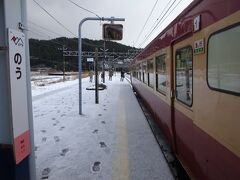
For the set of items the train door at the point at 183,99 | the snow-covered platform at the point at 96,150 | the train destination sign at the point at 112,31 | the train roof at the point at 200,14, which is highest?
the train destination sign at the point at 112,31

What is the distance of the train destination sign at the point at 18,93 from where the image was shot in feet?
8.12

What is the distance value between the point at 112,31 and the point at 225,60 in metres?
6.98

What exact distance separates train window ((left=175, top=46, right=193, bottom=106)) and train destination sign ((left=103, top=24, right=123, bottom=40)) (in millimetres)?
4830

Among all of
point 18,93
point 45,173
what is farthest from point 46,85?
point 18,93

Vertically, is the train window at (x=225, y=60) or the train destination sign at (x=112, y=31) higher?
the train destination sign at (x=112, y=31)

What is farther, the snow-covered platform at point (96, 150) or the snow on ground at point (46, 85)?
the snow on ground at point (46, 85)

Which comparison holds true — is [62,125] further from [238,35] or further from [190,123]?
[238,35]

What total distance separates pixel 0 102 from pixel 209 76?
1.97 m

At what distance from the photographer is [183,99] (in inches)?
173

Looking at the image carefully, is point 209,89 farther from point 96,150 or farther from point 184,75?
point 96,150

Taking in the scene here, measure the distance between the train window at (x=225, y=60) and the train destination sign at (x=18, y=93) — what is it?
A: 1.73 metres

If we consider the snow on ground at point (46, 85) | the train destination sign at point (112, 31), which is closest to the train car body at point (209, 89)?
the train destination sign at point (112, 31)

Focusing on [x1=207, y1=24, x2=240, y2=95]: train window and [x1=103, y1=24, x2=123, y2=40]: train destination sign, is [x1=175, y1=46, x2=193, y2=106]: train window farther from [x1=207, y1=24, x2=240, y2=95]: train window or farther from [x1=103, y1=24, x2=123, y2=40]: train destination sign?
[x1=103, y1=24, x2=123, y2=40]: train destination sign

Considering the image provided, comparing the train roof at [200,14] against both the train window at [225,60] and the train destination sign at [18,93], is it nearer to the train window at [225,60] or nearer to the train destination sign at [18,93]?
the train window at [225,60]
